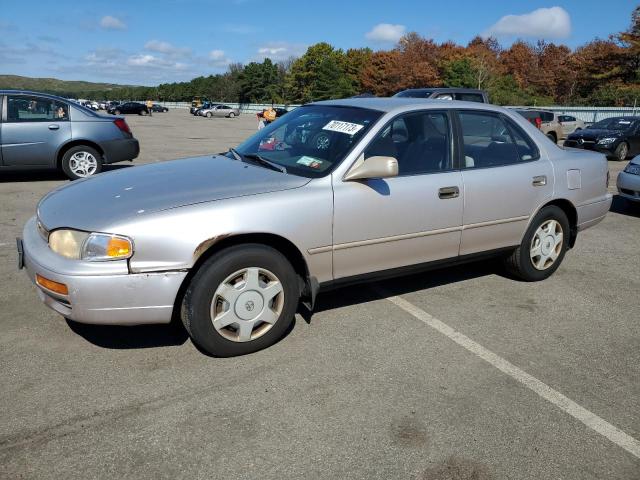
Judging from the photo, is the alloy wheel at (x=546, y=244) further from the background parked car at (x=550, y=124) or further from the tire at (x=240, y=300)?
the background parked car at (x=550, y=124)

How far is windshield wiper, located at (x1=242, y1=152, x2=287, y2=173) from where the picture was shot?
3.71 m

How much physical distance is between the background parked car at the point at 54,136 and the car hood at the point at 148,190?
5660 mm

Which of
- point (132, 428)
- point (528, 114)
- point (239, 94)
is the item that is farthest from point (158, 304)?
point (239, 94)

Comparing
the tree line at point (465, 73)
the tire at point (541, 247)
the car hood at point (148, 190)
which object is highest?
the tree line at point (465, 73)

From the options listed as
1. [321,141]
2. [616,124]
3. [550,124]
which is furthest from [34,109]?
[550,124]

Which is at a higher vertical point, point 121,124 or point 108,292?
point 121,124

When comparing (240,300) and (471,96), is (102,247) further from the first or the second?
(471,96)

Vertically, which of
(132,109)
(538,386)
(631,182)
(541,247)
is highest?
(132,109)

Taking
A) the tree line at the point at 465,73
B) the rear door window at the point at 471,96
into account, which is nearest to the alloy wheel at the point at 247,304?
the rear door window at the point at 471,96

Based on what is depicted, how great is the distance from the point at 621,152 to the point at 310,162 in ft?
49.5

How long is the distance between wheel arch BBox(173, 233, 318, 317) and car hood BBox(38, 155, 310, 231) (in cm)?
26

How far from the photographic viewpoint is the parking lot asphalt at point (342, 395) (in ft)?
7.86

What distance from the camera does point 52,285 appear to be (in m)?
3.00

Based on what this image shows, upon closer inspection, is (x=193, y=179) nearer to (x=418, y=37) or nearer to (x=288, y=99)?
(x=418, y=37)
